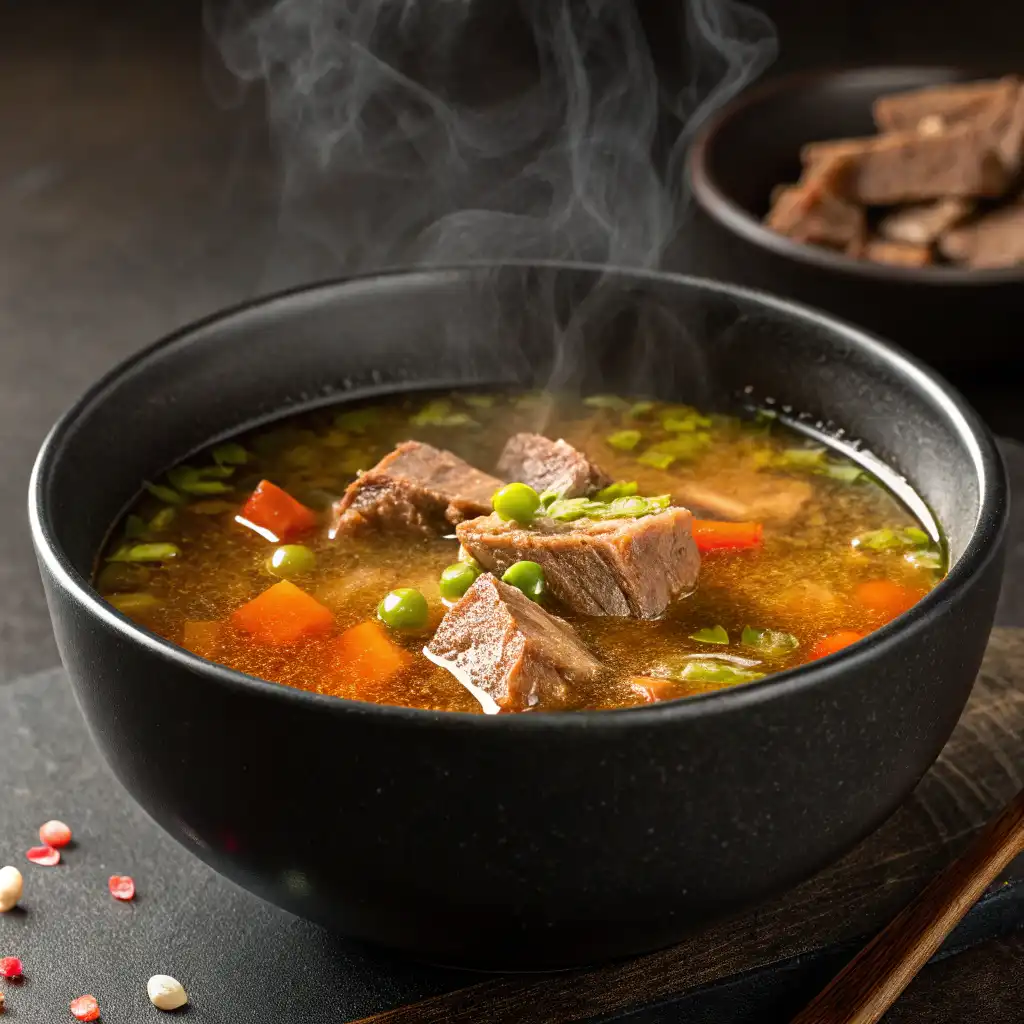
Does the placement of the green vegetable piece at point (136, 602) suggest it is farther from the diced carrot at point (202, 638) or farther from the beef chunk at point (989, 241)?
the beef chunk at point (989, 241)

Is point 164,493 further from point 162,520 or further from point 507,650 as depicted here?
point 507,650

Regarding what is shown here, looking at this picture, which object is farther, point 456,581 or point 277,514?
point 277,514

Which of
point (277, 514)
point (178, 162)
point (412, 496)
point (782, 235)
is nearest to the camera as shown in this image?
point (412, 496)

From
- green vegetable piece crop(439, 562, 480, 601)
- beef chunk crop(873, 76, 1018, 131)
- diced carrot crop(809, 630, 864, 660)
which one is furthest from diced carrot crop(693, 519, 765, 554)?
beef chunk crop(873, 76, 1018, 131)

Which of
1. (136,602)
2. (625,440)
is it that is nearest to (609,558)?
(625,440)

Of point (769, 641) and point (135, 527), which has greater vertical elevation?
point (769, 641)

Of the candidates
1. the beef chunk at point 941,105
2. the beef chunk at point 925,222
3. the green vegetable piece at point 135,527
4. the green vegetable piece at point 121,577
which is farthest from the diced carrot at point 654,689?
the beef chunk at point 941,105

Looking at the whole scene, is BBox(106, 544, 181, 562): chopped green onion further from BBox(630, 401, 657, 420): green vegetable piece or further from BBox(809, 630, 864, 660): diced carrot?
BBox(809, 630, 864, 660): diced carrot

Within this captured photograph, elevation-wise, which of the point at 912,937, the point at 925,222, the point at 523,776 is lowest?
the point at 925,222
